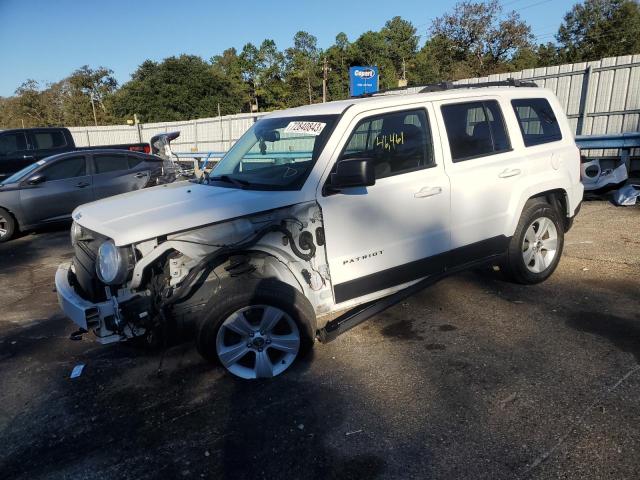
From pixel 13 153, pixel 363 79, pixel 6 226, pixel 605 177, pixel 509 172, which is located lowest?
pixel 6 226

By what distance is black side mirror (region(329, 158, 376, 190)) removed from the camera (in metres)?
3.10

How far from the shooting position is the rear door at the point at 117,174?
8.91 m

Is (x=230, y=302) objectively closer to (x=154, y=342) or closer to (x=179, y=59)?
(x=154, y=342)

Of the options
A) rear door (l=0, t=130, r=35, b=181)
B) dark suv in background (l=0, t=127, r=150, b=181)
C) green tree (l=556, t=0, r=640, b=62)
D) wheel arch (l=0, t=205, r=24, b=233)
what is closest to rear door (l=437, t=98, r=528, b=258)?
wheel arch (l=0, t=205, r=24, b=233)

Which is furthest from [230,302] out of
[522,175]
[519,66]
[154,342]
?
[519,66]

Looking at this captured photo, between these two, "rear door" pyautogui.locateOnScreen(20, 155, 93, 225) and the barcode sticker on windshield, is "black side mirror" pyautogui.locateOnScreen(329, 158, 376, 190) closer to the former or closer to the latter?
the barcode sticker on windshield

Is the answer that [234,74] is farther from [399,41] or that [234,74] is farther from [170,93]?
[399,41]

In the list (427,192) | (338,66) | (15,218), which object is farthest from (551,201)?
(338,66)

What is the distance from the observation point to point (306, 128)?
369cm

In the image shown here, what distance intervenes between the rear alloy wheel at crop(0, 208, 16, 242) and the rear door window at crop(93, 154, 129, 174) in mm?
1714

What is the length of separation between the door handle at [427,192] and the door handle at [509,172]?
0.76 meters

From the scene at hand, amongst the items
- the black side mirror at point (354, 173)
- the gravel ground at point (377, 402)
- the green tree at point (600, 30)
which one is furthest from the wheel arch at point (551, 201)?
the green tree at point (600, 30)

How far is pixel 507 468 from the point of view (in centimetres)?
228

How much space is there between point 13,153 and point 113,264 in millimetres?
10511
